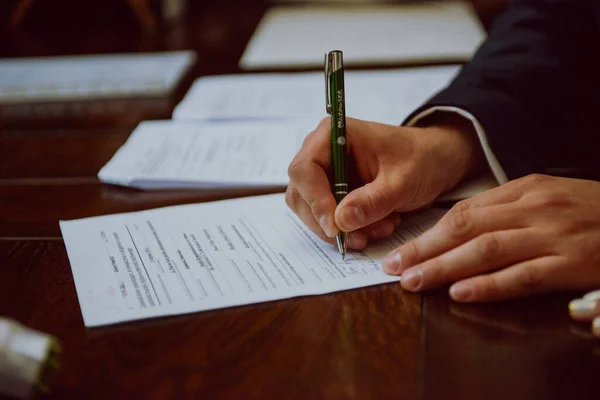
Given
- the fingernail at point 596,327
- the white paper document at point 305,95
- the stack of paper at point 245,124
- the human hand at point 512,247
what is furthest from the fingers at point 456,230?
the white paper document at point 305,95

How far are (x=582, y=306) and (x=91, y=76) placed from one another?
0.99 meters

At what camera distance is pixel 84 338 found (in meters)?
0.50

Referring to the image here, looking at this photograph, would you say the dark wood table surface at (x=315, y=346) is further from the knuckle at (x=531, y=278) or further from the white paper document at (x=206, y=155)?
the white paper document at (x=206, y=155)

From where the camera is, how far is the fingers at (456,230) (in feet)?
1.79

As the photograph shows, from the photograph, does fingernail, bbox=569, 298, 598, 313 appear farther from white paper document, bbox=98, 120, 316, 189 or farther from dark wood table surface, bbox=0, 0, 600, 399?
white paper document, bbox=98, 120, 316, 189

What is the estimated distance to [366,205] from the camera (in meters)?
0.59

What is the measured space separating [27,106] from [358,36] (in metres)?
0.72

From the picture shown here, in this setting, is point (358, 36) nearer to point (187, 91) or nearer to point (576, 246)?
point (187, 91)

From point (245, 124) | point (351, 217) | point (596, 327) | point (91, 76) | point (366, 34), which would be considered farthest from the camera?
point (366, 34)

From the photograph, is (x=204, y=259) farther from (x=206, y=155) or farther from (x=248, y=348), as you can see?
(x=206, y=155)

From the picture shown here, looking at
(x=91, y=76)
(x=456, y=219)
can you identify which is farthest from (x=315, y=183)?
(x=91, y=76)

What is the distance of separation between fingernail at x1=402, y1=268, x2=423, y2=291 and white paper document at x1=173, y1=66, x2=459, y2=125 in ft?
1.41

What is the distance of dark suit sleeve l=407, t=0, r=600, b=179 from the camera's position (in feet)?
2.44

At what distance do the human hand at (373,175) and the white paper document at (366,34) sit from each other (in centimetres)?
62
